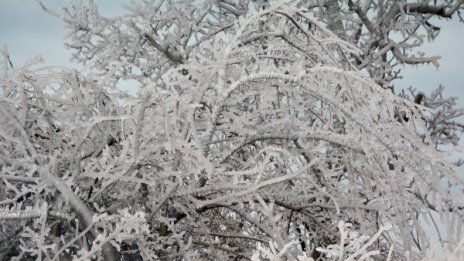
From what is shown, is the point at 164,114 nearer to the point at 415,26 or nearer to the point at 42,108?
the point at 42,108

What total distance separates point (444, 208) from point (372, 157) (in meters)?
0.29

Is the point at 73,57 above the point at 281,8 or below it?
above

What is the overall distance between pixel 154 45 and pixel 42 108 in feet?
9.27

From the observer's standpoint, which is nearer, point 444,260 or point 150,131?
point 444,260

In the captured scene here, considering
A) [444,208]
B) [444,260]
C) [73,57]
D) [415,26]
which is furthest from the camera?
[415,26]

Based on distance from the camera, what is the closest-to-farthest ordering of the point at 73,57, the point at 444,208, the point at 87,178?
the point at 444,208
the point at 87,178
the point at 73,57

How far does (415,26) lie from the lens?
7.16m

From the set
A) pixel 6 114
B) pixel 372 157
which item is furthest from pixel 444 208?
pixel 6 114

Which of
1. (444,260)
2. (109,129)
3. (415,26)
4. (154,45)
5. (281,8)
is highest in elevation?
(415,26)

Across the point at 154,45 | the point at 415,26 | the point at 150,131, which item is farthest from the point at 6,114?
the point at 415,26

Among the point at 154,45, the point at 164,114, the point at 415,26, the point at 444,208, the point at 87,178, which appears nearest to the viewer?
the point at 444,208

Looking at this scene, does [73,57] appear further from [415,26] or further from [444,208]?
[444,208]

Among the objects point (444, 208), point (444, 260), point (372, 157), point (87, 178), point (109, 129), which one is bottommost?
point (444, 260)

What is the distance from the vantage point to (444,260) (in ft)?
5.96
